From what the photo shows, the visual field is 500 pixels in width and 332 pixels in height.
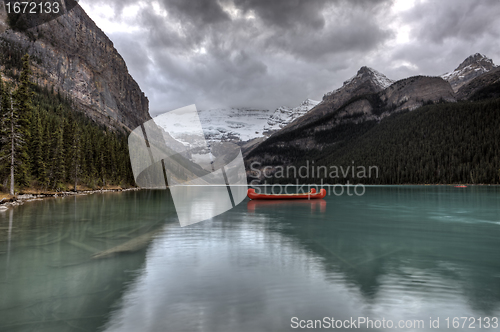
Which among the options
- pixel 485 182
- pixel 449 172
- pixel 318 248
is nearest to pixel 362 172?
pixel 449 172

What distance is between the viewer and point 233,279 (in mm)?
11938

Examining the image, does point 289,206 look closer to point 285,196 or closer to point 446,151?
point 285,196

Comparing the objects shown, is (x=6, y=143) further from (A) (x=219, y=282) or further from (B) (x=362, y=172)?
(B) (x=362, y=172)

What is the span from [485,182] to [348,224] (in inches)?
5499

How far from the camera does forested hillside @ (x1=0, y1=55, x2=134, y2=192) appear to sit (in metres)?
43.0

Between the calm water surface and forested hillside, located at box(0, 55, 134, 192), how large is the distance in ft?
94.3

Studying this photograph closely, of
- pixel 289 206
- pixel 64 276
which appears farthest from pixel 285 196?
pixel 64 276

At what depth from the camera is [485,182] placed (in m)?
131

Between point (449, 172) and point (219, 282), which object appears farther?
point (449, 172)

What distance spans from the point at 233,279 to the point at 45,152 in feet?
198

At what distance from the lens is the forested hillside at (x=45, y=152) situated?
43031mm

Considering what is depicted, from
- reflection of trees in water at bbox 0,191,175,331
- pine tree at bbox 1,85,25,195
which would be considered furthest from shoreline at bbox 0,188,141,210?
reflection of trees in water at bbox 0,191,175,331

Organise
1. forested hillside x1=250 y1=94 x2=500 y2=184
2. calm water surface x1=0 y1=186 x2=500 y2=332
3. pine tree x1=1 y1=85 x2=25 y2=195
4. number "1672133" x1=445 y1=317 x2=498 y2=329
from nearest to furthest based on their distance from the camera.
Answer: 1. number "1672133" x1=445 y1=317 x2=498 y2=329
2. calm water surface x1=0 y1=186 x2=500 y2=332
3. pine tree x1=1 y1=85 x2=25 y2=195
4. forested hillside x1=250 y1=94 x2=500 y2=184

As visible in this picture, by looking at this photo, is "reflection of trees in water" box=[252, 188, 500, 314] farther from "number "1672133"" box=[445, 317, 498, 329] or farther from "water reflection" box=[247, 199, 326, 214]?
"water reflection" box=[247, 199, 326, 214]
